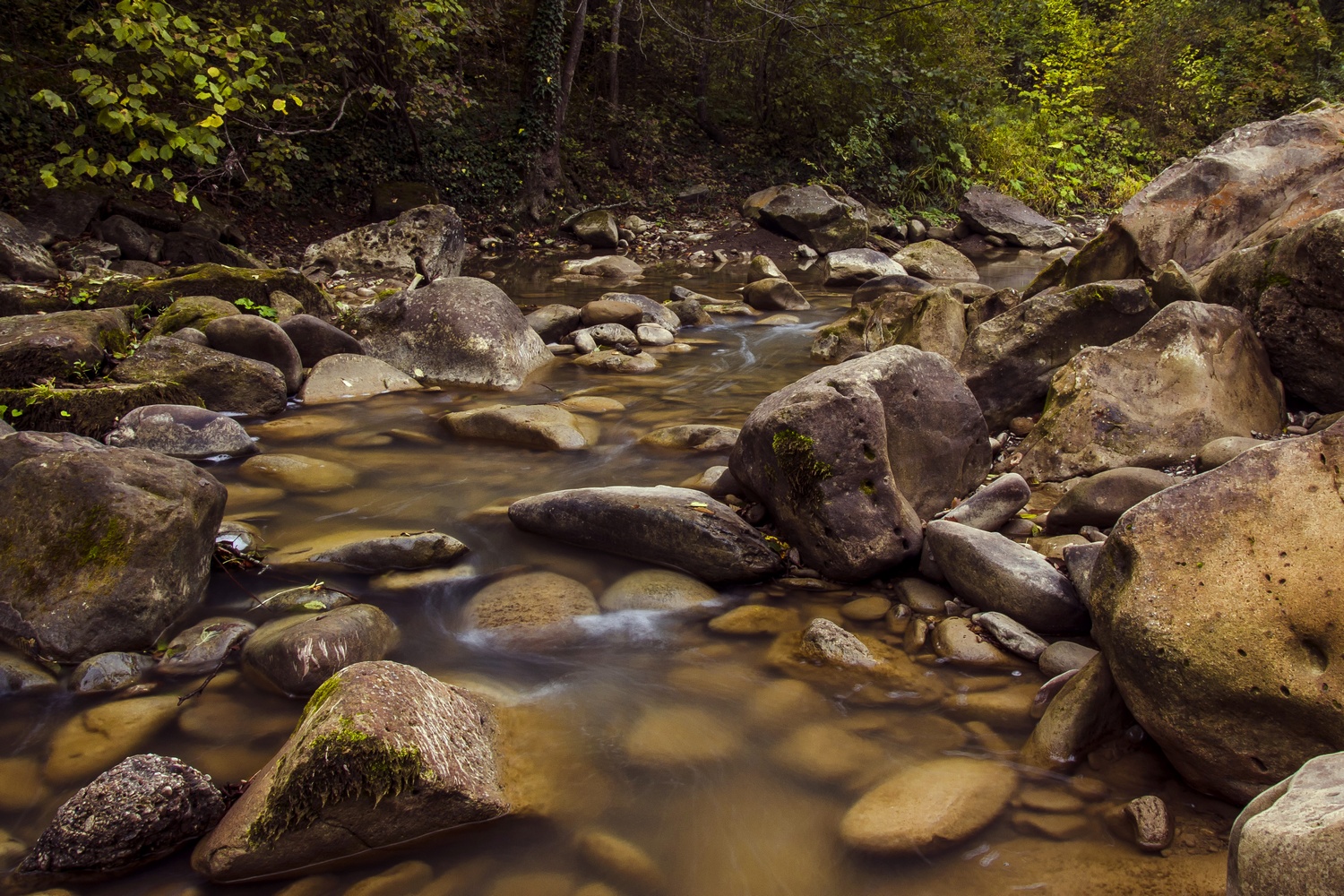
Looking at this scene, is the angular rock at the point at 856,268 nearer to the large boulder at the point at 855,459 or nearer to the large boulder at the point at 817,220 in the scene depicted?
the large boulder at the point at 817,220

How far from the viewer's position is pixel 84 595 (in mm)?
3566

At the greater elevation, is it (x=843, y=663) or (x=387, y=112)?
(x=387, y=112)

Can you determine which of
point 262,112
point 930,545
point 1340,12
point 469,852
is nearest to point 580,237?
point 262,112

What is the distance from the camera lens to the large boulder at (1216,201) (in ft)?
22.4

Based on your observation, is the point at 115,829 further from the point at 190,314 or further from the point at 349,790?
the point at 190,314

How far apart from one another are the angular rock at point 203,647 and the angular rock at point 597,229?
12.8 metres

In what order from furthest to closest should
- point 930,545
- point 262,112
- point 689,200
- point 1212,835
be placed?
point 689,200
point 262,112
point 930,545
point 1212,835

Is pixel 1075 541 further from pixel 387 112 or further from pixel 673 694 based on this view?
pixel 387 112

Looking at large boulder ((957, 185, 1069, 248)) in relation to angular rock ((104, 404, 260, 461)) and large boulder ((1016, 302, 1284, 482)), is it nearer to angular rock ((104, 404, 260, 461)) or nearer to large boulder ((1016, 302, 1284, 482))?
large boulder ((1016, 302, 1284, 482))

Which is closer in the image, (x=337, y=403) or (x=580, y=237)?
(x=337, y=403)

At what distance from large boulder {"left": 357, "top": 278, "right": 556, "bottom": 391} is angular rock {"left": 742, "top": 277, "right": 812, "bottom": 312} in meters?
4.42

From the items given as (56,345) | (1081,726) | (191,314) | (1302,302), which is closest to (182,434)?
(56,345)

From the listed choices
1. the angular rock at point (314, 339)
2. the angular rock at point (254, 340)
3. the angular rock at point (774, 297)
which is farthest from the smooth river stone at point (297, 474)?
the angular rock at point (774, 297)

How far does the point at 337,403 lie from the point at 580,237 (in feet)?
30.8
